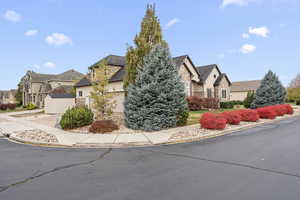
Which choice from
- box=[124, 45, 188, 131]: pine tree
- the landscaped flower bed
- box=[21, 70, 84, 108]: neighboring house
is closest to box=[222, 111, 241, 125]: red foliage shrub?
the landscaped flower bed

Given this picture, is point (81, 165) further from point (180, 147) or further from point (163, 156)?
point (180, 147)

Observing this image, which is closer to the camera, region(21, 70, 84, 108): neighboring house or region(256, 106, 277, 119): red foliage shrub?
region(256, 106, 277, 119): red foliage shrub

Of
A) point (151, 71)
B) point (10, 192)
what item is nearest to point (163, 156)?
point (10, 192)

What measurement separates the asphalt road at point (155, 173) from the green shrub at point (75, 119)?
398 centimetres

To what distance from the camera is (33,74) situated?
133 feet

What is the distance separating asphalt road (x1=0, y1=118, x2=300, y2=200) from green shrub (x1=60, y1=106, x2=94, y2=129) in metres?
3.98

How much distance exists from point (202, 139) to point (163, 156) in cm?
321

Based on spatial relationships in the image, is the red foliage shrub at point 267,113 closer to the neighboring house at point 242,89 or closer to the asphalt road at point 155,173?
the asphalt road at point 155,173

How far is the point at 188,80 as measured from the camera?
23609mm

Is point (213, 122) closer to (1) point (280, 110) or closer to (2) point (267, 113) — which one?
(2) point (267, 113)

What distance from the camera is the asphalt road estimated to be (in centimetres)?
354

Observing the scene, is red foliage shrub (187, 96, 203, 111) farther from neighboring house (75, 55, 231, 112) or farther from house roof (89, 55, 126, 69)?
house roof (89, 55, 126, 69)

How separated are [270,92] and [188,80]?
9.83 metres

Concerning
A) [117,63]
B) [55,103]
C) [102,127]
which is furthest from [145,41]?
[55,103]
